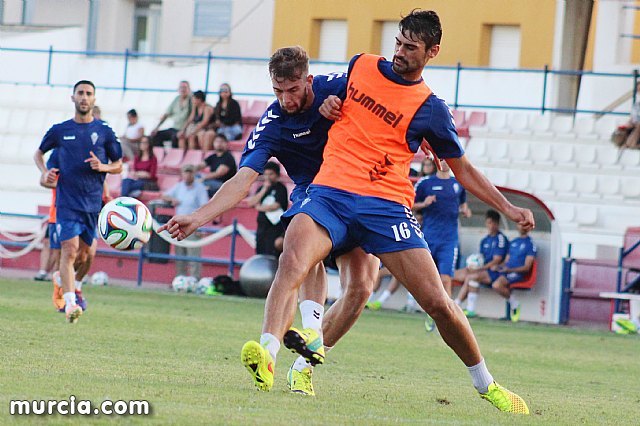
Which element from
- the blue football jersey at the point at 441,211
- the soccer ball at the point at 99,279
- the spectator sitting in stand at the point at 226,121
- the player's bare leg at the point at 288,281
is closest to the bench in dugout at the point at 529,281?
the blue football jersey at the point at 441,211

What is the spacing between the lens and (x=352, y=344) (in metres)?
13.1

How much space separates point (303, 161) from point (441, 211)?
9.42m

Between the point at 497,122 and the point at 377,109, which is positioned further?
the point at 497,122

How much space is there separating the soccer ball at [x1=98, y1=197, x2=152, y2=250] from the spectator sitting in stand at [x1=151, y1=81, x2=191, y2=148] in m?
17.1

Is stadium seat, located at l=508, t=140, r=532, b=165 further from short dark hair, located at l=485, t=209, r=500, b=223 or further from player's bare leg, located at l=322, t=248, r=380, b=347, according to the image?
player's bare leg, located at l=322, t=248, r=380, b=347

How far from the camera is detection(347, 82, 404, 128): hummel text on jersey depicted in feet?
25.2

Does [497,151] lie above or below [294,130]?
above

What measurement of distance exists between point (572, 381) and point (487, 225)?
9970 millimetres

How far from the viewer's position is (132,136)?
89.1ft

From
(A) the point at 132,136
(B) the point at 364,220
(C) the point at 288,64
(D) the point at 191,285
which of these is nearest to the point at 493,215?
(D) the point at 191,285

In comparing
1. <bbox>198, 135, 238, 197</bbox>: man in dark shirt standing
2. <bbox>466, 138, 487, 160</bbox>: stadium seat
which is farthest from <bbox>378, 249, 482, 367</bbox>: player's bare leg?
<bbox>466, 138, 487, 160</bbox>: stadium seat

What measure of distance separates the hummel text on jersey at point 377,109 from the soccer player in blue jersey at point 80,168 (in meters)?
6.48

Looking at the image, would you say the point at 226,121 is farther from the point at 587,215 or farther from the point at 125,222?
the point at 125,222

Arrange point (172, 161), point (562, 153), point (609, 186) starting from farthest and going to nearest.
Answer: point (172, 161), point (562, 153), point (609, 186)
